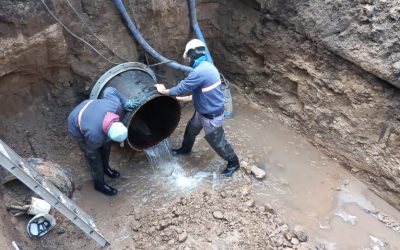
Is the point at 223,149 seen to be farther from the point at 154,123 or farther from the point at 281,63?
the point at 281,63

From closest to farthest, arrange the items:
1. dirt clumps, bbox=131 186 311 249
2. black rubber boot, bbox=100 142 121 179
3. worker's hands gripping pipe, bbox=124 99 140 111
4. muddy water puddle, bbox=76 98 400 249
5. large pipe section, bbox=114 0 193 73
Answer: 1. dirt clumps, bbox=131 186 311 249
2. worker's hands gripping pipe, bbox=124 99 140 111
3. muddy water puddle, bbox=76 98 400 249
4. black rubber boot, bbox=100 142 121 179
5. large pipe section, bbox=114 0 193 73

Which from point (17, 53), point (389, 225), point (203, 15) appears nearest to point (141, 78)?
point (17, 53)

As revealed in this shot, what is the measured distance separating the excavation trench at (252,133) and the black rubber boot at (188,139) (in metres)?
0.14

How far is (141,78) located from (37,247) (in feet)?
7.30

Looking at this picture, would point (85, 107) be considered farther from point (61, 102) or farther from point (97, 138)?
point (61, 102)

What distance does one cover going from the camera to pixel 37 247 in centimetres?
421

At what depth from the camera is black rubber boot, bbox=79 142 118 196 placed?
4.67 metres

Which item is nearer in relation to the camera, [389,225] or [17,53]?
[17,53]

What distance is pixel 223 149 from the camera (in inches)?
207

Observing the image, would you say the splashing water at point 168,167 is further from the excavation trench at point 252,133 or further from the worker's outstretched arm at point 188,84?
the worker's outstretched arm at point 188,84

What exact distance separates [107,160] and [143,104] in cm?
92

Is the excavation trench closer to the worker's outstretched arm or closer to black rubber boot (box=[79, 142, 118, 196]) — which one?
black rubber boot (box=[79, 142, 118, 196])

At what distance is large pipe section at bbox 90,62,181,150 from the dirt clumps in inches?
38.0

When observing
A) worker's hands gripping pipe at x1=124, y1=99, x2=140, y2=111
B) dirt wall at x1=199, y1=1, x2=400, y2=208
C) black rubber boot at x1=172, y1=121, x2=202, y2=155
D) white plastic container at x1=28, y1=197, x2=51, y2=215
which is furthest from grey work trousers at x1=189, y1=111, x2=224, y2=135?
white plastic container at x1=28, y1=197, x2=51, y2=215
